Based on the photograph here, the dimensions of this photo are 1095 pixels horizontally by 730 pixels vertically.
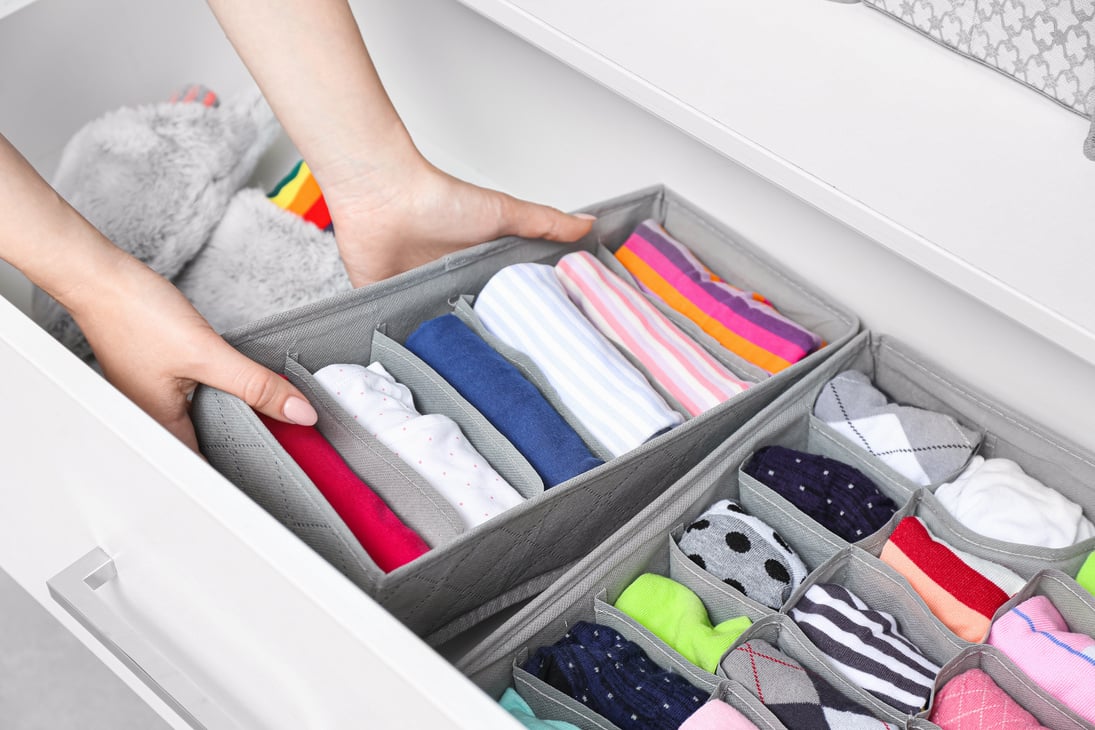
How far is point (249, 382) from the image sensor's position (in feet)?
2.20

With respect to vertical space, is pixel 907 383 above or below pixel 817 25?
below

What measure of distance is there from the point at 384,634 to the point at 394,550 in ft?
0.67

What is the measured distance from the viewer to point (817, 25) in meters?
0.83

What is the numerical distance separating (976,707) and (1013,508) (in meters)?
0.17

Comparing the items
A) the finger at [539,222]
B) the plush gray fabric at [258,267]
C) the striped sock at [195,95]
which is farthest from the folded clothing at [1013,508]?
the striped sock at [195,95]

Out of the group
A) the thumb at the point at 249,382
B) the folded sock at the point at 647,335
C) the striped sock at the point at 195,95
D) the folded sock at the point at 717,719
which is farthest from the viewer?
the striped sock at the point at 195,95

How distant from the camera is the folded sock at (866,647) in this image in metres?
0.62

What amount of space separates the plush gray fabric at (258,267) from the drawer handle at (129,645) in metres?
0.40

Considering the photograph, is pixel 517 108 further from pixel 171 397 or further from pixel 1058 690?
pixel 1058 690

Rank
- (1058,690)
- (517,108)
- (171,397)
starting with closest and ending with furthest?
(1058,690) → (171,397) → (517,108)

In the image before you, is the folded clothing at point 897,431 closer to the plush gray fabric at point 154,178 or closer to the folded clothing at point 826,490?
the folded clothing at point 826,490

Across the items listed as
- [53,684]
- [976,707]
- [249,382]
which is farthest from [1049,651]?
[53,684]

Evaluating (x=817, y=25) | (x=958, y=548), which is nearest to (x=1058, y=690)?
(x=958, y=548)

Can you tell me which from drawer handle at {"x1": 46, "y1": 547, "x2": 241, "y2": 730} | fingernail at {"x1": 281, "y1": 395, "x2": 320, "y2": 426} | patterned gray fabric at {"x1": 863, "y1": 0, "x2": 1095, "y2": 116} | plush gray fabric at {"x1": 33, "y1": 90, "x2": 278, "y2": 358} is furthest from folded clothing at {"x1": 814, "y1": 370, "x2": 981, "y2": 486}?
plush gray fabric at {"x1": 33, "y1": 90, "x2": 278, "y2": 358}
